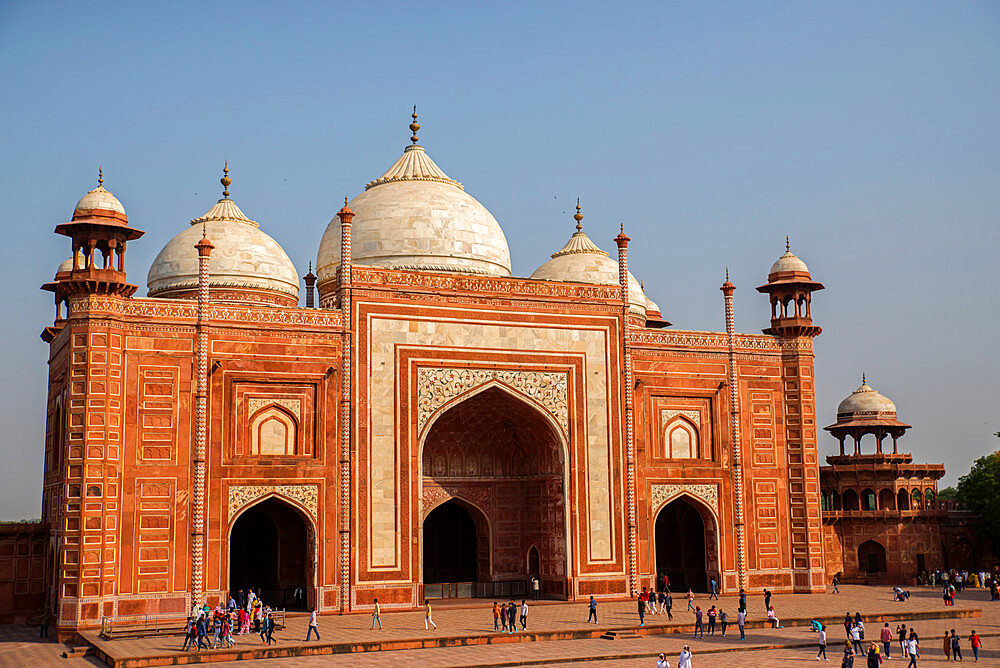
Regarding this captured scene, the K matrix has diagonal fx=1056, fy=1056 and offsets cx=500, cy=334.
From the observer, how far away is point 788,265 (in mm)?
27797

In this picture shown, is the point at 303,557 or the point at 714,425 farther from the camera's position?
the point at 714,425

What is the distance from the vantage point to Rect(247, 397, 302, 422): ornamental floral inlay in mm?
21914

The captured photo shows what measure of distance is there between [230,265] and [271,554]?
715cm

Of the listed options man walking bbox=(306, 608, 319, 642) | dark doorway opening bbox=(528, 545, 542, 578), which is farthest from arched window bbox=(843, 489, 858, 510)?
man walking bbox=(306, 608, 319, 642)

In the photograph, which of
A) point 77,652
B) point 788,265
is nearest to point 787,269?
point 788,265

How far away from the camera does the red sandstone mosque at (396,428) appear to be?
68.2 feet

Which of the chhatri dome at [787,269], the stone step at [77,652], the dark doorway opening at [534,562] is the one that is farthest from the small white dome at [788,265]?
the stone step at [77,652]

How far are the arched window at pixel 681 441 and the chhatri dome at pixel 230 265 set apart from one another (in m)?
10.1

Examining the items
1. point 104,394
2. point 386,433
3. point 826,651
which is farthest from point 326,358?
point 826,651

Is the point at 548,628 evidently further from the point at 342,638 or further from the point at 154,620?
the point at 154,620

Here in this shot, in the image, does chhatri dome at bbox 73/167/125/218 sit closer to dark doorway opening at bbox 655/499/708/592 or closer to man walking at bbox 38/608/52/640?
man walking at bbox 38/608/52/640

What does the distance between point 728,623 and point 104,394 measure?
13.0 meters

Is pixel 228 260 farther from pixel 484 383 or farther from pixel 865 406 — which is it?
pixel 865 406

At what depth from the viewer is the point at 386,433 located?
22891 millimetres
